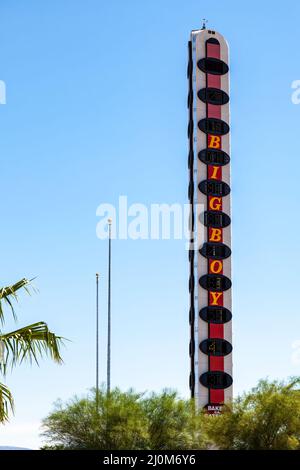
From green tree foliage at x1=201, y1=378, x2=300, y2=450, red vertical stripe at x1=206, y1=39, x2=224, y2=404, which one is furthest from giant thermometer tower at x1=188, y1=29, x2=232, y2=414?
green tree foliage at x1=201, y1=378, x2=300, y2=450

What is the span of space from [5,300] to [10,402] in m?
2.42

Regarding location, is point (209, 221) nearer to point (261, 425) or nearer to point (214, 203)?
point (214, 203)

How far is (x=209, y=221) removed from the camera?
213 ft

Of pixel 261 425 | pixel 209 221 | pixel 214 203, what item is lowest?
pixel 261 425

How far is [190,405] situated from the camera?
1738 inches

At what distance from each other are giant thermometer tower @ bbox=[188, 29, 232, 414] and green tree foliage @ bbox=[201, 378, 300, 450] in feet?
51.6

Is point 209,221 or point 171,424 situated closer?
point 171,424

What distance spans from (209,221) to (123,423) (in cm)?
2729

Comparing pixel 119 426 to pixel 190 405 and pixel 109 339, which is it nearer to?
pixel 190 405

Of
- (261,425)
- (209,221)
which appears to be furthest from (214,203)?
(261,425)

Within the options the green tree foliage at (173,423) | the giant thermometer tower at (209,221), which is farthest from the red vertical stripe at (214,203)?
the green tree foliage at (173,423)
